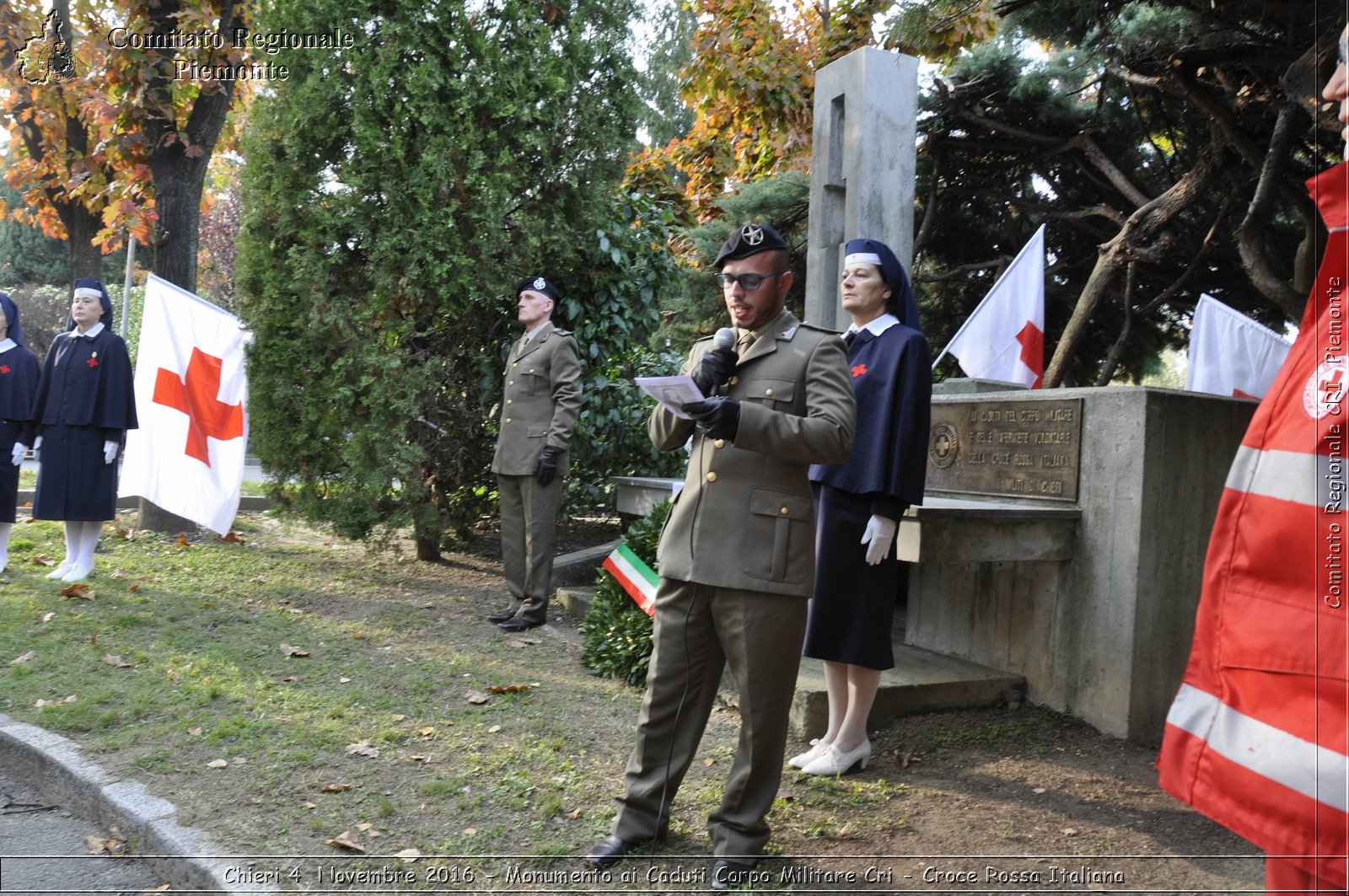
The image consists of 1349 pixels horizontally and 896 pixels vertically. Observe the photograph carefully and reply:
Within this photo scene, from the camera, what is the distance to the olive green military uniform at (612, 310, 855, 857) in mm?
3307

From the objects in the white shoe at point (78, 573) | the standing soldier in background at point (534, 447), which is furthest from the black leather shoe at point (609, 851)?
the white shoe at point (78, 573)

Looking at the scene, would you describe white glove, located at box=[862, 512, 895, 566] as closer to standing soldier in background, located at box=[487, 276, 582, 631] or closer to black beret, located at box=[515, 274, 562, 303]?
standing soldier in background, located at box=[487, 276, 582, 631]

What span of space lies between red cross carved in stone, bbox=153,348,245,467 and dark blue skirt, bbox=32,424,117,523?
4.43ft

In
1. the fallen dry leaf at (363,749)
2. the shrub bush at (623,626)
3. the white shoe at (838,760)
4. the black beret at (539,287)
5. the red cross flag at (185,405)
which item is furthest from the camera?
the red cross flag at (185,405)

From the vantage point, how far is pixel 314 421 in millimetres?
8102

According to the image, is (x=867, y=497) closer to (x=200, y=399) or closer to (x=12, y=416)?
(x=12, y=416)

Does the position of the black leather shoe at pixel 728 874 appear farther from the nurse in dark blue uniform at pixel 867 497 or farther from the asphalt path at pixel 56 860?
the asphalt path at pixel 56 860

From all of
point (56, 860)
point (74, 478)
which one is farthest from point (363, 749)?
point (74, 478)

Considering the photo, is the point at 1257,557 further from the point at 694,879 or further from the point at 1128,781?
the point at 1128,781

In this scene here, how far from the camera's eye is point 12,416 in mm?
7750

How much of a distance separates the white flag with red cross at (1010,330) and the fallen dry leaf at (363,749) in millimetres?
5246

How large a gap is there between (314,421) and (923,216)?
7086 mm

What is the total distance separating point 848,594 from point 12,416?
675 centimetres

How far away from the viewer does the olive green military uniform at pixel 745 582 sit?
3307 mm
